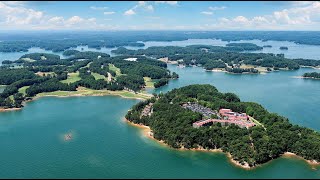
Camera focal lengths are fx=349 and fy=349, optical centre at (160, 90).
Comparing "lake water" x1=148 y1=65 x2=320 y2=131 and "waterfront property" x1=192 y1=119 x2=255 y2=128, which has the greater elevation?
"waterfront property" x1=192 y1=119 x2=255 y2=128

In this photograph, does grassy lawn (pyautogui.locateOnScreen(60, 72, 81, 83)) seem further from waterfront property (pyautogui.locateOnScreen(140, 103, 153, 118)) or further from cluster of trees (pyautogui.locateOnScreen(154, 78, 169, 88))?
waterfront property (pyautogui.locateOnScreen(140, 103, 153, 118))

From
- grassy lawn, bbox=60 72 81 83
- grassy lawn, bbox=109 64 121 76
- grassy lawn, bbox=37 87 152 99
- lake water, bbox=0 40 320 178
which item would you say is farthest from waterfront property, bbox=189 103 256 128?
grassy lawn, bbox=109 64 121 76

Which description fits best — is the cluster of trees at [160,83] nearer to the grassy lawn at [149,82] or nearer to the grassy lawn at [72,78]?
the grassy lawn at [149,82]

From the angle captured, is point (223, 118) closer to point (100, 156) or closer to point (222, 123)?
point (222, 123)

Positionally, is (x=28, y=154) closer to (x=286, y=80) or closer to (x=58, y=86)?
(x=58, y=86)

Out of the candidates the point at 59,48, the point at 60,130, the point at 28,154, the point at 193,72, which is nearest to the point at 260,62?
the point at 193,72

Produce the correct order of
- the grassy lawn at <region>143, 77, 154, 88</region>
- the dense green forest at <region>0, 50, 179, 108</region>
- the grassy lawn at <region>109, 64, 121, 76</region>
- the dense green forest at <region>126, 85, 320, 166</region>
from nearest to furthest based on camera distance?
the dense green forest at <region>126, 85, 320, 166</region>
the dense green forest at <region>0, 50, 179, 108</region>
the grassy lawn at <region>143, 77, 154, 88</region>
the grassy lawn at <region>109, 64, 121, 76</region>
